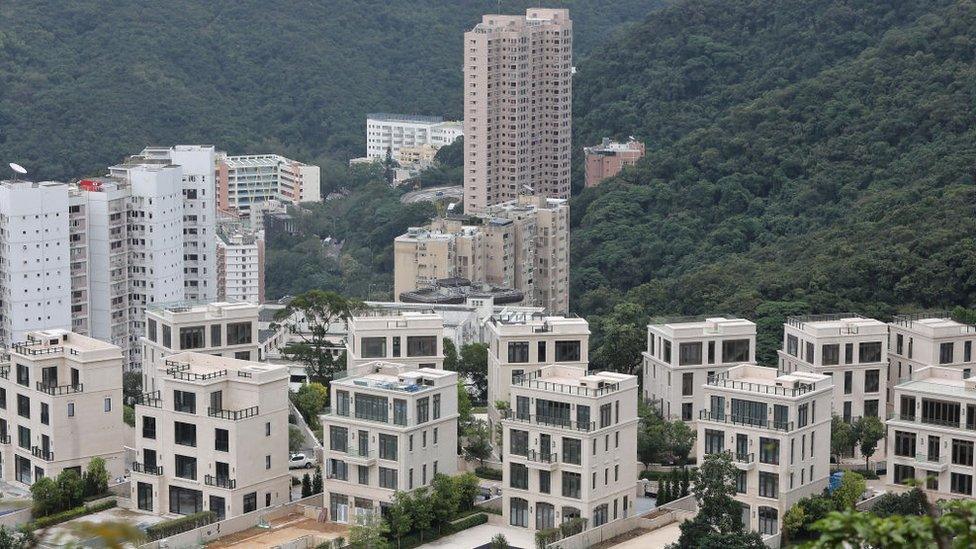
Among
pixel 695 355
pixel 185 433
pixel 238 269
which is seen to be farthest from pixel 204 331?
pixel 238 269

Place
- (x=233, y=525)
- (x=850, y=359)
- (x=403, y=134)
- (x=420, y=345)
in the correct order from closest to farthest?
1. (x=233, y=525)
2. (x=850, y=359)
3. (x=420, y=345)
4. (x=403, y=134)

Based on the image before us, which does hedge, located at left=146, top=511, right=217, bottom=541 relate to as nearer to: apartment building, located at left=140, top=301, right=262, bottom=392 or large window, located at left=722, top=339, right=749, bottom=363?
apartment building, located at left=140, top=301, right=262, bottom=392

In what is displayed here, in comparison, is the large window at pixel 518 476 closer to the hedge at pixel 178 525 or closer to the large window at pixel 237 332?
the hedge at pixel 178 525

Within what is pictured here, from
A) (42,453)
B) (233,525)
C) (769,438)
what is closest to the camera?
(769,438)

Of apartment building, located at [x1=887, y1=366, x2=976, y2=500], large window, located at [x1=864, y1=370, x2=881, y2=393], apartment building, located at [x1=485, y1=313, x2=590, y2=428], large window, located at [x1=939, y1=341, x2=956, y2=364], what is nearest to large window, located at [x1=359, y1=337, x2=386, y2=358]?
apartment building, located at [x1=485, y1=313, x2=590, y2=428]

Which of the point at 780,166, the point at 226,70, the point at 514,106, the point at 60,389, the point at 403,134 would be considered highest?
the point at 226,70

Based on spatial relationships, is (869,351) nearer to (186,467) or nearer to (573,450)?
(573,450)
